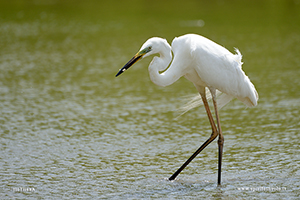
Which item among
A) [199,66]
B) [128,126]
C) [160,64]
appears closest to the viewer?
[160,64]

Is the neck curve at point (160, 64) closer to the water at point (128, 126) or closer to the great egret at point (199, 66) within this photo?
the great egret at point (199, 66)

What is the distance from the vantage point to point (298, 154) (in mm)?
5770

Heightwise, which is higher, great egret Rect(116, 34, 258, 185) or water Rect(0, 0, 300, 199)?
great egret Rect(116, 34, 258, 185)

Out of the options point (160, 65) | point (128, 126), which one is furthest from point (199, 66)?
point (128, 126)

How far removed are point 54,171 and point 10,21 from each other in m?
17.0

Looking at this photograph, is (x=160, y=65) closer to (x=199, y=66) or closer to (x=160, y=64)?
(x=160, y=64)

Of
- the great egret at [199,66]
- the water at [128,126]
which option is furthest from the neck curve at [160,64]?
the water at [128,126]

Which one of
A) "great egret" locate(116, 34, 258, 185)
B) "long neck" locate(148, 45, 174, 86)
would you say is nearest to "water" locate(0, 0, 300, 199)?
"great egret" locate(116, 34, 258, 185)

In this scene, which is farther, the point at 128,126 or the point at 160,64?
the point at 128,126

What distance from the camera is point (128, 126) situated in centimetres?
734

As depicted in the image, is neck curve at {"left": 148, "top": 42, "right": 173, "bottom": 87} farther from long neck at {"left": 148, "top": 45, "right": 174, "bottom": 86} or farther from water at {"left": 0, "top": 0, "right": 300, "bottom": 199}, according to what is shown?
water at {"left": 0, "top": 0, "right": 300, "bottom": 199}

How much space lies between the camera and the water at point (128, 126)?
499cm

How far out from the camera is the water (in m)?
4.99

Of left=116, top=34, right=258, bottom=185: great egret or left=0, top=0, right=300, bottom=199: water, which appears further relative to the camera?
left=0, top=0, right=300, bottom=199: water
